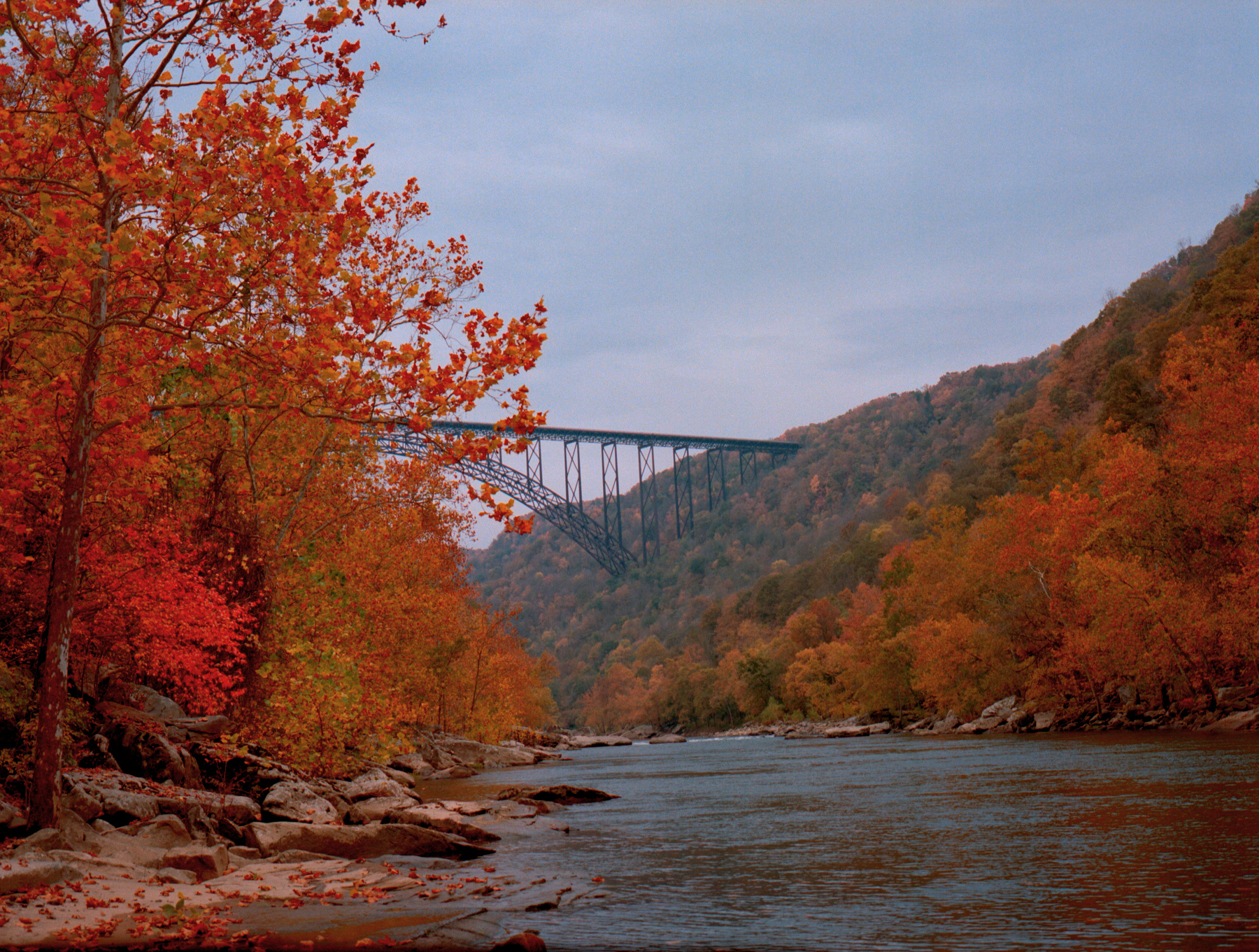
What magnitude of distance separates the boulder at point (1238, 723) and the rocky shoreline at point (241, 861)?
58.7ft

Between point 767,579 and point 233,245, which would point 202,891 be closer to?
point 233,245

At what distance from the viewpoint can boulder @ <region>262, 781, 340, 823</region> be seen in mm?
12797

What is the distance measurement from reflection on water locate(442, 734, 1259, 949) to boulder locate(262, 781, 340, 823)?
2.87m

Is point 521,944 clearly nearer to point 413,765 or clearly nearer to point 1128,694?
point 413,765

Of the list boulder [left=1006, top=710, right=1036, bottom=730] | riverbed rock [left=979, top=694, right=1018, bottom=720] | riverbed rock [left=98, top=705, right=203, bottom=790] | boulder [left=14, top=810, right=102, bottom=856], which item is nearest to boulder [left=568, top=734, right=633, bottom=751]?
riverbed rock [left=979, top=694, right=1018, bottom=720]

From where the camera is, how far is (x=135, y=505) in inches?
491

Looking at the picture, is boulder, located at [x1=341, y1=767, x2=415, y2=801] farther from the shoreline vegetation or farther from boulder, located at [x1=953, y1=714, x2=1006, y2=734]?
boulder, located at [x1=953, y1=714, x2=1006, y2=734]

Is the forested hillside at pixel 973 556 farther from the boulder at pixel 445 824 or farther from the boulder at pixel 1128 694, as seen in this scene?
the boulder at pixel 445 824

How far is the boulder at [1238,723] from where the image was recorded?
23.8 m

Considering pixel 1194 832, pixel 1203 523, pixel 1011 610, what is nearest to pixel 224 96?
pixel 1194 832

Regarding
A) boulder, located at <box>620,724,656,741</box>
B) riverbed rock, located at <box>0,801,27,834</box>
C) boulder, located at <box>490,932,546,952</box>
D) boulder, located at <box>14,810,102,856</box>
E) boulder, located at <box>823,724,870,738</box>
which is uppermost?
riverbed rock, located at <box>0,801,27,834</box>

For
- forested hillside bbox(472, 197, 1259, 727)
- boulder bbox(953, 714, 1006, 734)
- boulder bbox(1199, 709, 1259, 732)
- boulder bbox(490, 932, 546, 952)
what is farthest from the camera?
boulder bbox(953, 714, 1006, 734)

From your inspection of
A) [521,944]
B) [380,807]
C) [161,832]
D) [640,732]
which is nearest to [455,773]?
[380,807]

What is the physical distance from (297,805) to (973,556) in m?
35.0
